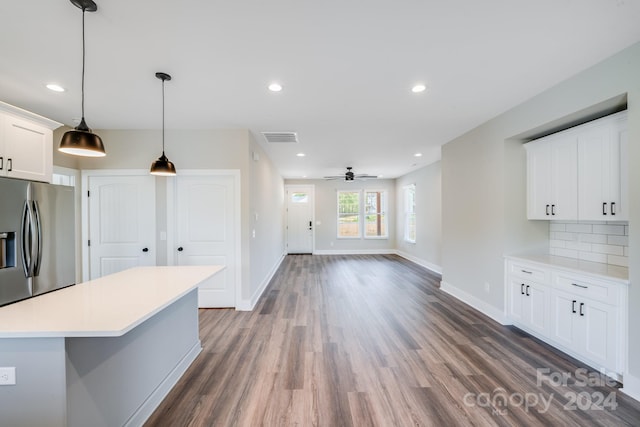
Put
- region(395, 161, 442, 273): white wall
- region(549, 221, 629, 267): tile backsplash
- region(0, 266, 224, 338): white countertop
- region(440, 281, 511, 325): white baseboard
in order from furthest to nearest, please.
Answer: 1. region(395, 161, 442, 273): white wall
2. region(440, 281, 511, 325): white baseboard
3. region(549, 221, 629, 267): tile backsplash
4. region(0, 266, 224, 338): white countertop

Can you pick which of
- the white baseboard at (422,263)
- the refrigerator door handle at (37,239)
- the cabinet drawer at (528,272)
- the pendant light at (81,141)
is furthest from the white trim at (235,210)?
the white baseboard at (422,263)

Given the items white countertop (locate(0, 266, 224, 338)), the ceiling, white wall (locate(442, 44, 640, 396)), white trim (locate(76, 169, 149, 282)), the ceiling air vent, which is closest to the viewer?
white countertop (locate(0, 266, 224, 338))

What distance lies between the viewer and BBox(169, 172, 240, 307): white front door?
154 inches

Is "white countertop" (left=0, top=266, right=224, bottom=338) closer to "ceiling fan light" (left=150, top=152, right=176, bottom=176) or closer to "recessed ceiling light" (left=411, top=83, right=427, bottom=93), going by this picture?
"ceiling fan light" (left=150, top=152, right=176, bottom=176)

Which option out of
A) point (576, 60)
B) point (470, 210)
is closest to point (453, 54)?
point (576, 60)

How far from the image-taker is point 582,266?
8.43ft

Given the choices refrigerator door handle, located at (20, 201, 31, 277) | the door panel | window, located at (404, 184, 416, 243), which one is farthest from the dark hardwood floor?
window, located at (404, 184, 416, 243)

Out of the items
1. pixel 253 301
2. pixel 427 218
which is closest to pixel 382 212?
pixel 427 218

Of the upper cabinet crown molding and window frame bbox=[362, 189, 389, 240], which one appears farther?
window frame bbox=[362, 189, 389, 240]

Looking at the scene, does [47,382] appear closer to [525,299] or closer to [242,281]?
[242,281]

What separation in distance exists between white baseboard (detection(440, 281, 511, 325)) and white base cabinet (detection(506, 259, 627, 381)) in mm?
141

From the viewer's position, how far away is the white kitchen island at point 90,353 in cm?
129

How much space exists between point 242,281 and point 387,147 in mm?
3472

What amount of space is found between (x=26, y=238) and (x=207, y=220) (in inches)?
80.1
